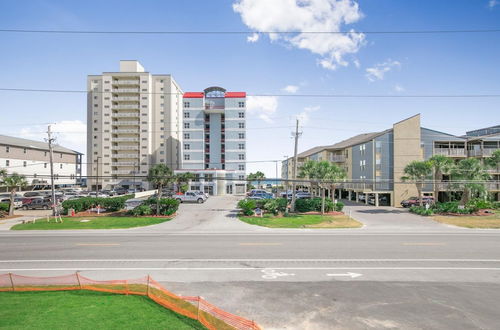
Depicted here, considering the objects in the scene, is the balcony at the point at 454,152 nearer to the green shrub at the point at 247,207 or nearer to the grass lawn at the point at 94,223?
the green shrub at the point at 247,207

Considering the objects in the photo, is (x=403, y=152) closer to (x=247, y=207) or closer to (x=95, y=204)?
(x=247, y=207)

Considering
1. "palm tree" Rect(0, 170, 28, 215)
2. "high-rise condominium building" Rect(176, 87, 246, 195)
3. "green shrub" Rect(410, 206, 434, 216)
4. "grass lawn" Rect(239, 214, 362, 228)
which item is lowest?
"grass lawn" Rect(239, 214, 362, 228)

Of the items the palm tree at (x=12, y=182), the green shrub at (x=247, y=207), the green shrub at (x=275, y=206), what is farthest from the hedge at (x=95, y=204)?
the green shrub at (x=275, y=206)

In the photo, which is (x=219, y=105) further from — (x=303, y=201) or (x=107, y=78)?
(x=303, y=201)

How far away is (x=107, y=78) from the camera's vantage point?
7350 cm

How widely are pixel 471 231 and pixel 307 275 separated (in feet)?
66.0

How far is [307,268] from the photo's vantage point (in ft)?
42.4

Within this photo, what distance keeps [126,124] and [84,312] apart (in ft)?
249

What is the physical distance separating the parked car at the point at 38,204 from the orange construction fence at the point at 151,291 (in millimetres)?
31405

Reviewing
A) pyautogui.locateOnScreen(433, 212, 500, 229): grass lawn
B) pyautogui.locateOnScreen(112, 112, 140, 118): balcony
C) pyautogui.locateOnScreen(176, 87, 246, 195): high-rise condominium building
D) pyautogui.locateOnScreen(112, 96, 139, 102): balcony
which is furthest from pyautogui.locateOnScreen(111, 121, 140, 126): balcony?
pyautogui.locateOnScreen(433, 212, 500, 229): grass lawn

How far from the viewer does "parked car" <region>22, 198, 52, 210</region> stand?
120 ft

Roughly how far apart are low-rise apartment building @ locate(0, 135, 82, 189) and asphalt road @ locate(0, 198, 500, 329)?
4484 cm

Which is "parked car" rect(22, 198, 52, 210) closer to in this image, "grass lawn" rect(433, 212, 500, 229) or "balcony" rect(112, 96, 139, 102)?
"balcony" rect(112, 96, 139, 102)

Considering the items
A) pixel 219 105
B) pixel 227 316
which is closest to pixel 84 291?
pixel 227 316
